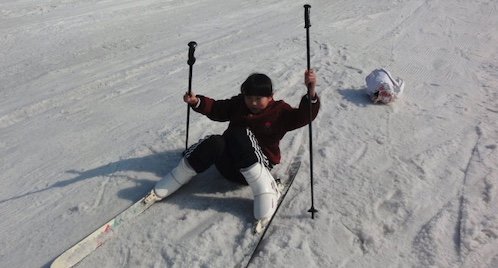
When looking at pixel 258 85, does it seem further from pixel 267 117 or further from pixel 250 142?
pixel 250 142

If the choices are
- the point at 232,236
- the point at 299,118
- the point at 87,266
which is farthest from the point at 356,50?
the point at 87,266

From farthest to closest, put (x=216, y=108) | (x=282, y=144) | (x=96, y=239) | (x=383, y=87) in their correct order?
1. (x=383, y=87)
2. (x=282, y=144)
3. (x=216, y=108)
4. (x=96, y=239)

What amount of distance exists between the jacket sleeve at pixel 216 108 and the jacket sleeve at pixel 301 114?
0.50 metres

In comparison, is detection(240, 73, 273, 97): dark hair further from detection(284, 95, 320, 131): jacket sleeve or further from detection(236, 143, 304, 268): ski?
detection(236, 143, 304, 268): ski

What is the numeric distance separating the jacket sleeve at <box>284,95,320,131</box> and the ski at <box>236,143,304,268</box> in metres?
0.55

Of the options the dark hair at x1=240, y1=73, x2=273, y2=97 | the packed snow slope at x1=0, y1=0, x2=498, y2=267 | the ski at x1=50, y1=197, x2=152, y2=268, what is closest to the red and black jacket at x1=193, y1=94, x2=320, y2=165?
the dark hair at x1=240, y1=73, x2=273, y2=97

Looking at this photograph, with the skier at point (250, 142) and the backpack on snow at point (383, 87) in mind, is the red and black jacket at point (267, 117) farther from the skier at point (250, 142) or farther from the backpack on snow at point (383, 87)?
the backpack on snow at point (383, 87)

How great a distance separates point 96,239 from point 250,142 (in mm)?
1330

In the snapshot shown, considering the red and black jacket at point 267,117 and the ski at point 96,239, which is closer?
the ski at point 96,239

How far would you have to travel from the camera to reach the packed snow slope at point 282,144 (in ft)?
11.7

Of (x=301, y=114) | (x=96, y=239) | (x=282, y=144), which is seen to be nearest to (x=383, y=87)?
(x=282, y=144)

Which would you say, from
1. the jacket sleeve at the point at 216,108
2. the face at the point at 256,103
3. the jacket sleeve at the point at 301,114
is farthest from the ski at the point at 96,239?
the jacket sleeve at the point at 301,114

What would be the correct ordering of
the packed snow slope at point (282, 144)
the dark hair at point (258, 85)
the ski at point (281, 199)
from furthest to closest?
the dark hair at point (258, 85)
the packed snow slope at point (282, 144)
the ski at point (281, 199)

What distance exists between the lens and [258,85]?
3.69 m
